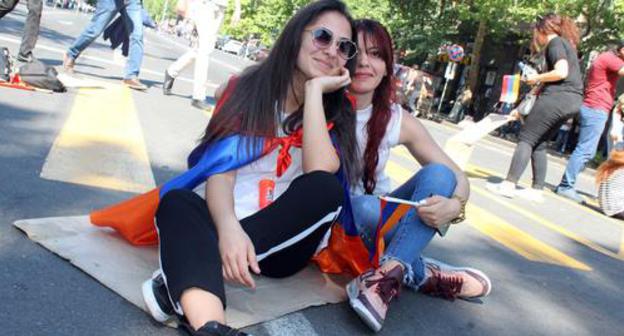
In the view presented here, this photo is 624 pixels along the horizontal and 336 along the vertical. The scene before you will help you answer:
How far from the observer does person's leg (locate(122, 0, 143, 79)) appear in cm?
800

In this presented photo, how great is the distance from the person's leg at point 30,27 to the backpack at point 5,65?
810 millimetres

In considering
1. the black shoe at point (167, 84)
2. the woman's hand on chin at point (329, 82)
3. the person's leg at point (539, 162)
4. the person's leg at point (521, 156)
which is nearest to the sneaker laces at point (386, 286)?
the woman's hand on chin at point (329, 82)

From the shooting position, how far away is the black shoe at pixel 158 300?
2082 millimetres

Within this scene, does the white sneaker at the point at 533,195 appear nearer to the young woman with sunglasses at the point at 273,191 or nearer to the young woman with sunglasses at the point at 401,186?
the young woman with sunglasses at the point at 401,186

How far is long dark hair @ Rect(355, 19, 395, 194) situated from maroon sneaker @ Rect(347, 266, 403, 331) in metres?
0.59

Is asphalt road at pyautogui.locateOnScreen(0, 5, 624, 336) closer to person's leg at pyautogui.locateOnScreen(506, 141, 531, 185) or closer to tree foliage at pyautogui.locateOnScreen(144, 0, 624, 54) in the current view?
person's leg at pyautogui.locateOnScreen(506, 141, 531, 185)

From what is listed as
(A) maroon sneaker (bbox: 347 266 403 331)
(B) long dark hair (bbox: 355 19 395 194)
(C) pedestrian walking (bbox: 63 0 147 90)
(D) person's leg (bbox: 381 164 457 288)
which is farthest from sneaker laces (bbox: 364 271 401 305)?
(C) pedestrian walking (bbox: 63 0 147 90)

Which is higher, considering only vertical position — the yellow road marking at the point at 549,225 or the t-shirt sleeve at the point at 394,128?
the t-shirt sleeve at the point at 394,128

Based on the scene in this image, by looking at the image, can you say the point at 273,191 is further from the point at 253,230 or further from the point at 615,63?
the point at 615,63

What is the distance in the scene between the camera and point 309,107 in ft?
8.20

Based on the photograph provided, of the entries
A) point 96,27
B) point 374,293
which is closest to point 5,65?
point 96,27

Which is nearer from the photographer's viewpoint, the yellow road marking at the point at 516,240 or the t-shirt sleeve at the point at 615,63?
the yellow road marking at the point at 516,240

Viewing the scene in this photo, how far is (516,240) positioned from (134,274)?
10.2ft

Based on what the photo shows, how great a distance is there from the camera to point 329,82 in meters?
2.57
